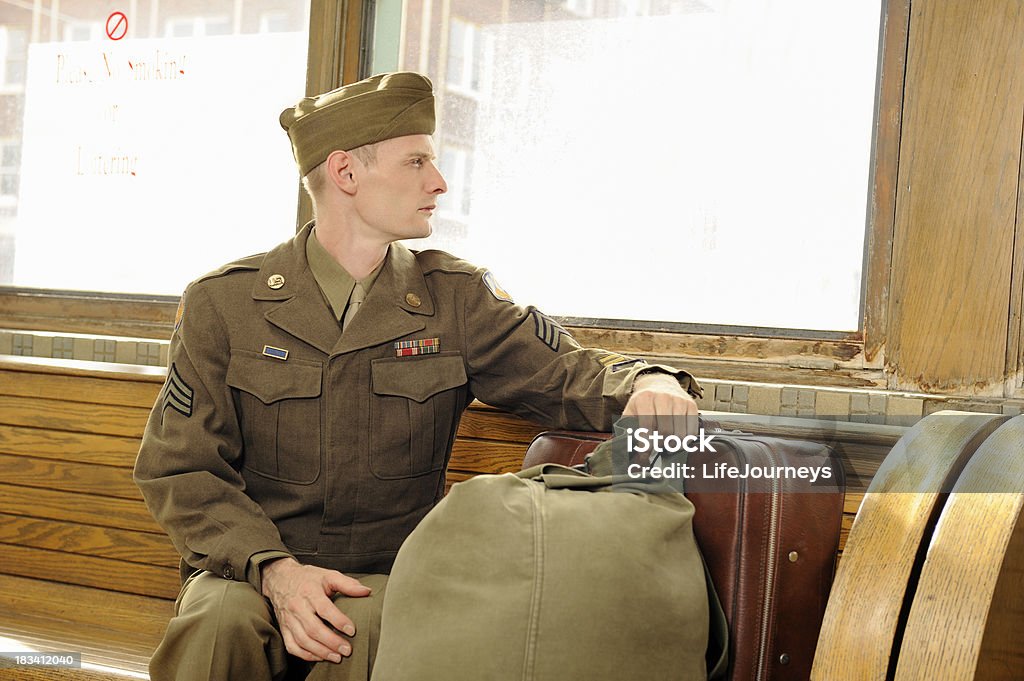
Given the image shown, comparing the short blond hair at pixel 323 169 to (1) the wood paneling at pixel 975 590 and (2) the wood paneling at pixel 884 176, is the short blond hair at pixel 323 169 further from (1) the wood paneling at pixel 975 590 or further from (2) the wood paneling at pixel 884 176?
(1) the wood paneling at pixel 975 590

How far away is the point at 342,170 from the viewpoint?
205cm

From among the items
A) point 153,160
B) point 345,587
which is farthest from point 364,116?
point 153,160

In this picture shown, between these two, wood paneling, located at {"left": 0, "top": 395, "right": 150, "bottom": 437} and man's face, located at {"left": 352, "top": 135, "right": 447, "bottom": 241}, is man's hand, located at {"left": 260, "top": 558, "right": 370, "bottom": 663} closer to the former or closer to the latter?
man's face, located at {"left": 352, "top": 135, "right": 447, "bottom": 241}

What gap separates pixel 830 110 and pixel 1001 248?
50 cm

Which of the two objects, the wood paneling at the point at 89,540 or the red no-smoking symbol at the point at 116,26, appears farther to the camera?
the red no-smoking symbol at the point at 116,26

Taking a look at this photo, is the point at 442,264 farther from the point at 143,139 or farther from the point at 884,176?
the point at 143,139

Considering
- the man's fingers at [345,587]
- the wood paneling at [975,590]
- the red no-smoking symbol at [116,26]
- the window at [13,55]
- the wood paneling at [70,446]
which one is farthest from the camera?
the window at [13,55]

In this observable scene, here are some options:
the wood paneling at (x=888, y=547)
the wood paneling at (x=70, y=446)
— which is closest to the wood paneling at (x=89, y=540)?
the wood paneling at (x=70, y=446)

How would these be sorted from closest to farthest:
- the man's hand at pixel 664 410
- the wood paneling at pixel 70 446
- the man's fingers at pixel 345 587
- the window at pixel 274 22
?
the man's hand at pixel 664 410 < the man's fingers at pixel 345 587 < the wood paneling at pixel 70 446 < the window at pixel 274 22

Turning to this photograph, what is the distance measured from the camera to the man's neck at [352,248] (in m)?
2.05

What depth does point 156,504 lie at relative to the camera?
72.9 inches

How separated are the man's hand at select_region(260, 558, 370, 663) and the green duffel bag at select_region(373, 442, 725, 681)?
293mm

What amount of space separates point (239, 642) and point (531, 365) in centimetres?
72

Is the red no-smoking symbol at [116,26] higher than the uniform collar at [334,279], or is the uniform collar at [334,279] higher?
the red no-smoking symbol at [116,26]
